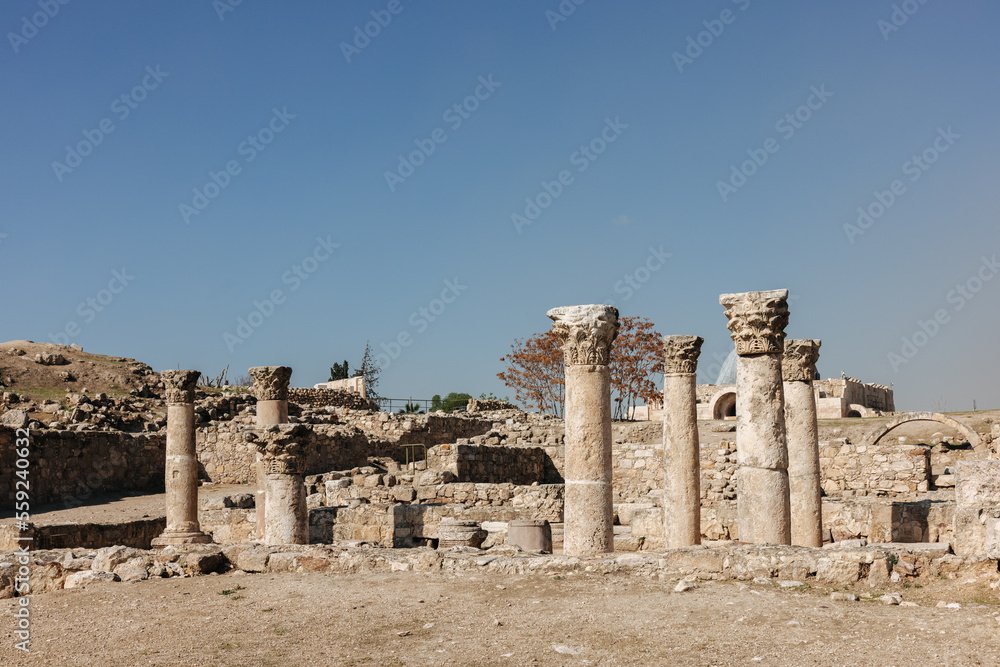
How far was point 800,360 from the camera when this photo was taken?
486 inches

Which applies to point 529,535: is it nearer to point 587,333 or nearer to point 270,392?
point 587,333

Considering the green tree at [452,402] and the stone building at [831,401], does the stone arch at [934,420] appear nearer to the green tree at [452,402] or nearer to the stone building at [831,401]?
the stone building at [831,401]

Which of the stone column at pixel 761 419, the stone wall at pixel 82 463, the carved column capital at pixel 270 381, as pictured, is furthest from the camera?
the stone wall at pixel 82 463

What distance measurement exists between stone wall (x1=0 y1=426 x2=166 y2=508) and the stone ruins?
2.9 inches

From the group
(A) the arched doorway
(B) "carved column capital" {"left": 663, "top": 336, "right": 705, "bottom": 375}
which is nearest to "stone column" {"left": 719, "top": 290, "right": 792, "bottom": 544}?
(B) "carved column capital" {"left": 663, "top": 336, "right": 705, "bottom": 375}

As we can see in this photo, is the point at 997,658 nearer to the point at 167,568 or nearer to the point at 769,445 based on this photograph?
the point at 769,445

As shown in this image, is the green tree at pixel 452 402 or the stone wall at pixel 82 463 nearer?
the stone wall at pixel 82 463

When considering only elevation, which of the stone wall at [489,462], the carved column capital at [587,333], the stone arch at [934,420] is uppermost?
the carved column capital at [587,333]

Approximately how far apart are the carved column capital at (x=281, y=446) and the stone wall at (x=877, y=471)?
38.4 feet

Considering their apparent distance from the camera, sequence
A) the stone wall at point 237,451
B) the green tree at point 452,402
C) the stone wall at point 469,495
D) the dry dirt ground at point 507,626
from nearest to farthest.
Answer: the dry dirt ground at point 507,626, the stone wall at point 469,495, the stone wall at point 237,451, the green tree at point 452,402

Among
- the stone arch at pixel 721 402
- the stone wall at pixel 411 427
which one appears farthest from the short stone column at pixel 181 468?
→ the stone arch at pixel 721 402

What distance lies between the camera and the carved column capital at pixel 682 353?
41.7ft

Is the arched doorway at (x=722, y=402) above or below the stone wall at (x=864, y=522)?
above

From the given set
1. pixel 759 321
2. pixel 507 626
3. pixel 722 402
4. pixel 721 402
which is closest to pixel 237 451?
pixel 759 321
